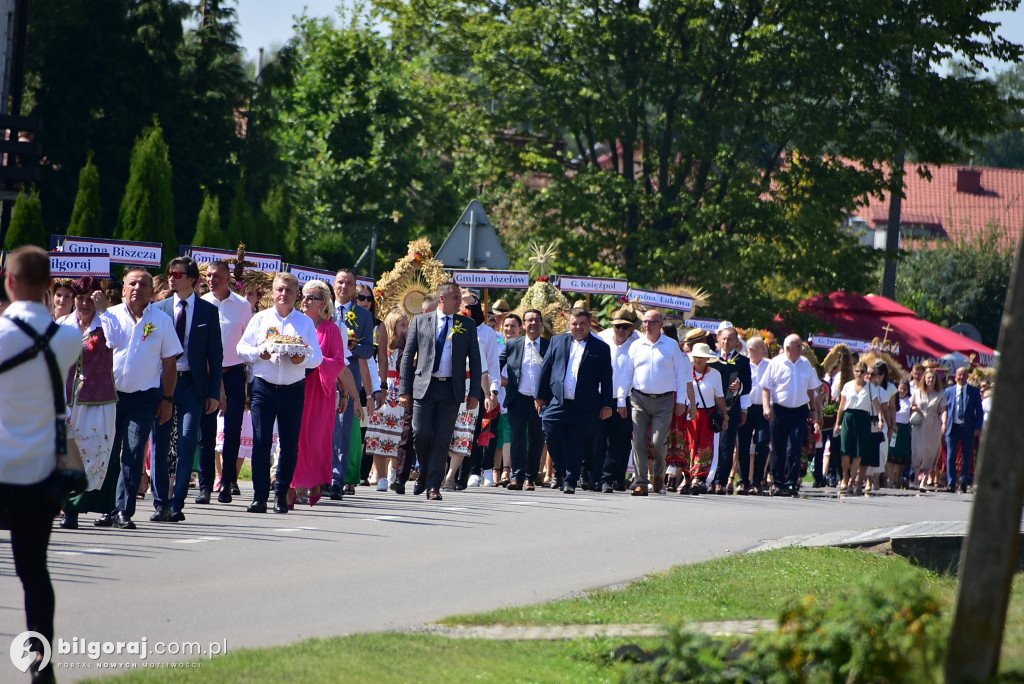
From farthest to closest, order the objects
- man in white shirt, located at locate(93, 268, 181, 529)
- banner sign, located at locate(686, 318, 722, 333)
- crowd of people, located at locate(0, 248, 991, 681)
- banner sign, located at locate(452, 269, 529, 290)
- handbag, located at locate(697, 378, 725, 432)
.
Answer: banner sign, located at locate(686, 318, 722, 333)
banner sign, located at locate(452, 269, 529, 290)
handbag, located at locate(697, 378, 725, 432)
man in white shirt, located at locate(93, 268, 181, 529)
crowd of people, located at locate(0, 248, 991, 681)

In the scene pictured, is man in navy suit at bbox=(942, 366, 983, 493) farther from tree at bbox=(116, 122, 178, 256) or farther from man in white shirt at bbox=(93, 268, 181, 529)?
man in white shirt at bbox=(93, 268, 181, 529)

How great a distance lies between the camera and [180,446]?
42.6ft

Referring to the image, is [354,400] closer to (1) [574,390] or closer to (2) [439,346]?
(2) [439,346]

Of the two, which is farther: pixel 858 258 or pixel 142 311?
pixel 858 258

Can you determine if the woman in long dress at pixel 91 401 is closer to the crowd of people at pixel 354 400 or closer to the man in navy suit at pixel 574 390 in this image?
the crowd of people at pixel 354 400

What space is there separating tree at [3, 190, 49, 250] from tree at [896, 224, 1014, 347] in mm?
43901

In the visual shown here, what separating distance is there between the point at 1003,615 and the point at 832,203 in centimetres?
3023

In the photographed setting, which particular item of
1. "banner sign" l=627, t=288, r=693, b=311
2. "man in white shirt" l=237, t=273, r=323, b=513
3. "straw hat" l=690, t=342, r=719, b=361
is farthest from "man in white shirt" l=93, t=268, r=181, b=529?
"banner sign" l=627, t=288, r=693, b=311

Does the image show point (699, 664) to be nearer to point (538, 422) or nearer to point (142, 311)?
point (142, 311)

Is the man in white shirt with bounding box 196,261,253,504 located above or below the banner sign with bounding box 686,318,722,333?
below

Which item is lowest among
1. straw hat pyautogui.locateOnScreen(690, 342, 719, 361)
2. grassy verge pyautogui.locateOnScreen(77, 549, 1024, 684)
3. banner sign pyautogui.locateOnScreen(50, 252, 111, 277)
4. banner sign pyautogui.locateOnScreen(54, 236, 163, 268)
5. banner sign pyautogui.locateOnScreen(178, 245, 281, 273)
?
grassy verge pyautogui.locateOnScreen(77, 549, 1024, 684)

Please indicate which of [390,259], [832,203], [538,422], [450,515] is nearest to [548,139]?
[832,203]

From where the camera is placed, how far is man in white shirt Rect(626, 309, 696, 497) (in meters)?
18.6

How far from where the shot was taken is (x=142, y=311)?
39.7ft
